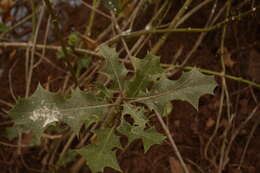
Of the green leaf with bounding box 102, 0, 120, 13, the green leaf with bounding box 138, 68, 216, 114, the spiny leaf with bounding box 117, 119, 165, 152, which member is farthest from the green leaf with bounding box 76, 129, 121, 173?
the green leaf with bounding box 102, 0, 120, 13

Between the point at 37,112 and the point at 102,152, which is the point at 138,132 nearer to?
the point at 102,152

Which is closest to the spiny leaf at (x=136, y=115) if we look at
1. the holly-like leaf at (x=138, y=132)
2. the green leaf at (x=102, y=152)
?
the holly-like leaf at (x=138, y=132)

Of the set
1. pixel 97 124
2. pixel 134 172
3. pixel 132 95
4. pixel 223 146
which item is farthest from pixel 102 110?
pixel 223 146

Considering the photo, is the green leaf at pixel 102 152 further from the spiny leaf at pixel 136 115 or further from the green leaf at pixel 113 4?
the green leaf at pixel 113 4

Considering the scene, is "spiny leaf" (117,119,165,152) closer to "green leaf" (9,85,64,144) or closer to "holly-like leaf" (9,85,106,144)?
"holly-like leaf" (9,85,106,144)

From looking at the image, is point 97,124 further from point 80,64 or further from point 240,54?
point 240,54

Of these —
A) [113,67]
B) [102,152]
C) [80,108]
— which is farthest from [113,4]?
[102,152]
